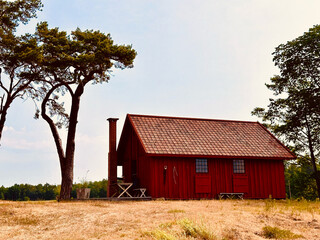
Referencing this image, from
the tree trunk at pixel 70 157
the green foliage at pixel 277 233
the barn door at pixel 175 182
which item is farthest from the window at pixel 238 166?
the green foliage at pixel 277 233

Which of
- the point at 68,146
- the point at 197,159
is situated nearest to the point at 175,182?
the point at 197,159

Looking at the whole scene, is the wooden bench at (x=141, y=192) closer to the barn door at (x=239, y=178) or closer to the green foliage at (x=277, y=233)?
the barn door at (x=239, y=178)

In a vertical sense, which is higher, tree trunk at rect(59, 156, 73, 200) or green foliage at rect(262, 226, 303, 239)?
tree trunk at rect(59, 156, 73, 200)

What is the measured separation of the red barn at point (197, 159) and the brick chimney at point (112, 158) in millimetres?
75

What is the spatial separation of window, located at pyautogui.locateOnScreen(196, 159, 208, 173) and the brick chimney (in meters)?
6.20

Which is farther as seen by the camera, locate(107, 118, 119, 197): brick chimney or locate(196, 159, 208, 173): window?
locate(107, 118, 119, 197): brick chimney

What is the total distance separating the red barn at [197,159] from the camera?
2367 cm

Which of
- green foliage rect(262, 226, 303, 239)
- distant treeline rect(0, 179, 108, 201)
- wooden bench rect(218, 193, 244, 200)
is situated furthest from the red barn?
Result: distant treeline rect(0, 179, 108, 201)

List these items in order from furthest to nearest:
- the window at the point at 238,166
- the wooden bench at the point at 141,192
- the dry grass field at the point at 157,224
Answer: the window at the point at 238,166, the wooden bench at the point at 141,192, the dry grass field at the point at 157,224

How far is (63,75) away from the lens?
26469 mm

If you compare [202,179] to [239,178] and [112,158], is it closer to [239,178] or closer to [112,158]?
[239,178]

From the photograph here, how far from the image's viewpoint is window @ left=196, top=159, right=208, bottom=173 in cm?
2473

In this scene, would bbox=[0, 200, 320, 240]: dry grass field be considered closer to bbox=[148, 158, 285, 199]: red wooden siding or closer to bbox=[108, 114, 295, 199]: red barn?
bbox=[148, 158, 285, 199]: red wooden siding

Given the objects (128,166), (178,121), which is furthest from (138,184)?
(178,121)
